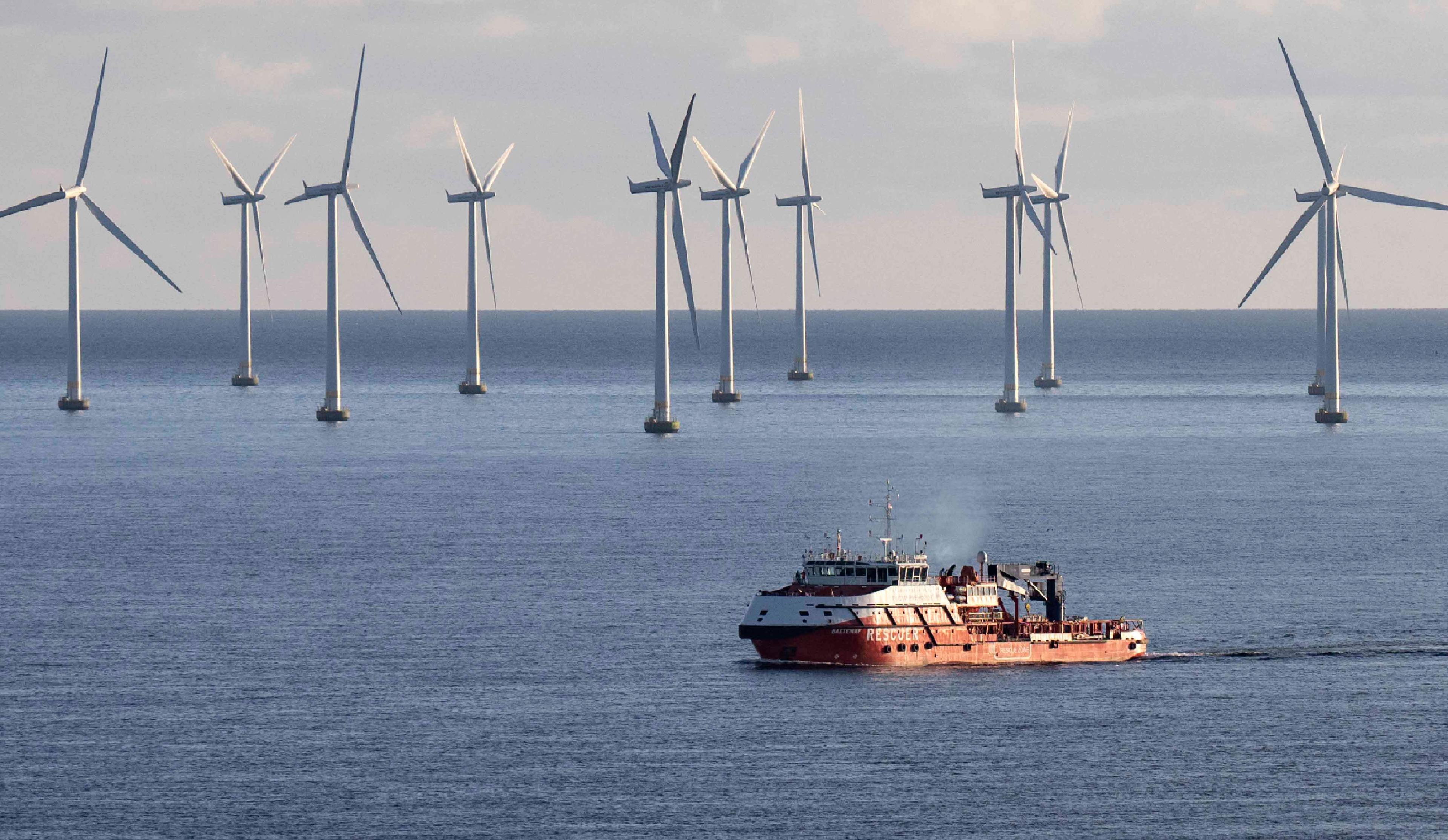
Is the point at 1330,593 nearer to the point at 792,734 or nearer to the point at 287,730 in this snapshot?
the point at 792,734

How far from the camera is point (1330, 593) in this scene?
14188 centimetres

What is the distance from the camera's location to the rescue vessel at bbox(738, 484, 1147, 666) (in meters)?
120

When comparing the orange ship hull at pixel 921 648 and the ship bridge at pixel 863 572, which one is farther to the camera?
the ship bridge at pixel 863 572

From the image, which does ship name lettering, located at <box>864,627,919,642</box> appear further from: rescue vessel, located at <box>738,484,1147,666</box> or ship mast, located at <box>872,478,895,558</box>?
ship mast, located at <box>872,478,895,558</box>

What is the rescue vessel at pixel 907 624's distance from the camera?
120 metres

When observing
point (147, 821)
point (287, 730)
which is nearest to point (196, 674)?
point (287, 730)

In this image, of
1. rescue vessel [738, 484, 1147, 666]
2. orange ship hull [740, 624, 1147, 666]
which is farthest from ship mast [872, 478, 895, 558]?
orange ship hull [740, 624, 1147, 666]

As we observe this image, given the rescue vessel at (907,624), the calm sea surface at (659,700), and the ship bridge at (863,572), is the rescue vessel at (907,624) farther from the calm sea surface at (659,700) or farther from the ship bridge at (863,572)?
the calm sea surface at (659,700)

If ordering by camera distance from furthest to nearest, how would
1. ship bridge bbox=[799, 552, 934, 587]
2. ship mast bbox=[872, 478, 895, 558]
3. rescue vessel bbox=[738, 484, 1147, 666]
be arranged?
ship mast bbox=[872, 478, 895, 558]
ship bridge bbox=[799, 552, 934, 587]
rescue vessel bbox=[738, 484, 1147, 666]

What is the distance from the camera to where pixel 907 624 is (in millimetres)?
121938

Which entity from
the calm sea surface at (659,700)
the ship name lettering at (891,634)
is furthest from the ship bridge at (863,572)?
the calm sea surface at (659,700)

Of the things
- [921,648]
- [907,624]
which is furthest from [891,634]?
[921,648]

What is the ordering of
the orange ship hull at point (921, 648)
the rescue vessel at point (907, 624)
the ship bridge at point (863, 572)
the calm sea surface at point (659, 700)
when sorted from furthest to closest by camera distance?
the ship bridge at point (863, 572) → the rescue vessel at point (907, 624) → the orange ship hull at point (921, 648) → the calm sea surface at point (659, 700)

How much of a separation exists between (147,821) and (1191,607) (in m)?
70.1
